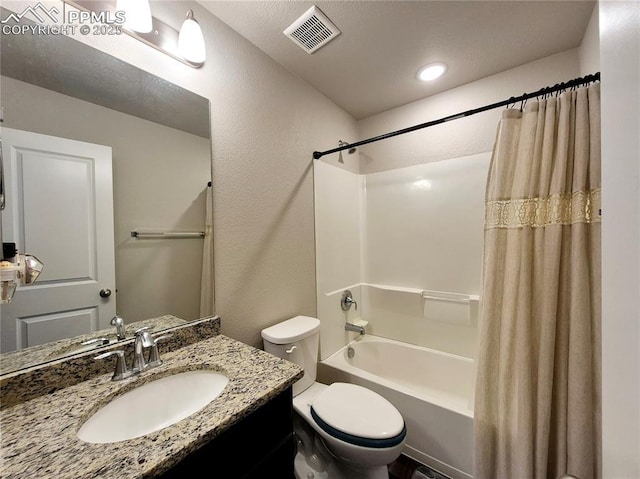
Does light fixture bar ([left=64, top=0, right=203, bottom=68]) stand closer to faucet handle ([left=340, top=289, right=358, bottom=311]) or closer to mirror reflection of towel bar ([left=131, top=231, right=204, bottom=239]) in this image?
mirror reflection of towel bar ([left=131, top=231, right=204, bottom=239])

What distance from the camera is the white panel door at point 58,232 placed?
0.73 metres

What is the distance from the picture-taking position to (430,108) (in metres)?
1.99

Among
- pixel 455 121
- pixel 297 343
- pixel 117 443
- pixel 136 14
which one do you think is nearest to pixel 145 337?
pixel 117 443

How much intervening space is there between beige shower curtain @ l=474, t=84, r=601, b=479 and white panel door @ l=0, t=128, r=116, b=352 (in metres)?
1.70

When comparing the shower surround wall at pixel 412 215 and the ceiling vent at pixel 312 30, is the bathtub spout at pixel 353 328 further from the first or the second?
the ceiling vent at pixel 312 30

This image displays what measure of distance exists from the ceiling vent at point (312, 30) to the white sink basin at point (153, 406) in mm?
1704

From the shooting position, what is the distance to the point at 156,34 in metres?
1.02

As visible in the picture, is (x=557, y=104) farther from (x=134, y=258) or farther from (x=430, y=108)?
(x=134, y=258)

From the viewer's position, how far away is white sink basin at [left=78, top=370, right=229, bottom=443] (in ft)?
2.32

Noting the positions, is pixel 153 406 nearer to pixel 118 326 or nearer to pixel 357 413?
pixel 118 326

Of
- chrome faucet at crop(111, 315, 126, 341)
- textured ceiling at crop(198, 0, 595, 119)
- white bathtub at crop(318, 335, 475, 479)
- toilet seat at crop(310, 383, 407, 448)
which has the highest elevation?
textured ceiling at crop(198, 0, 595, 119)

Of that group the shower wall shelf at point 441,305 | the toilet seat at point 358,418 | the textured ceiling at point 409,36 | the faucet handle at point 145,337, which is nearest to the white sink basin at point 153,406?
the faucet handle at point 145,337

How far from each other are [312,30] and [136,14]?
815 mm

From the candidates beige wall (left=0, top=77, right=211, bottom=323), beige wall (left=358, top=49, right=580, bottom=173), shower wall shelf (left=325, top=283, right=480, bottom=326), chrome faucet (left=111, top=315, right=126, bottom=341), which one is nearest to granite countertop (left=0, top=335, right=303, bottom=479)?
chrome faucet (left=111, top=315, right=126, bottom=341)
